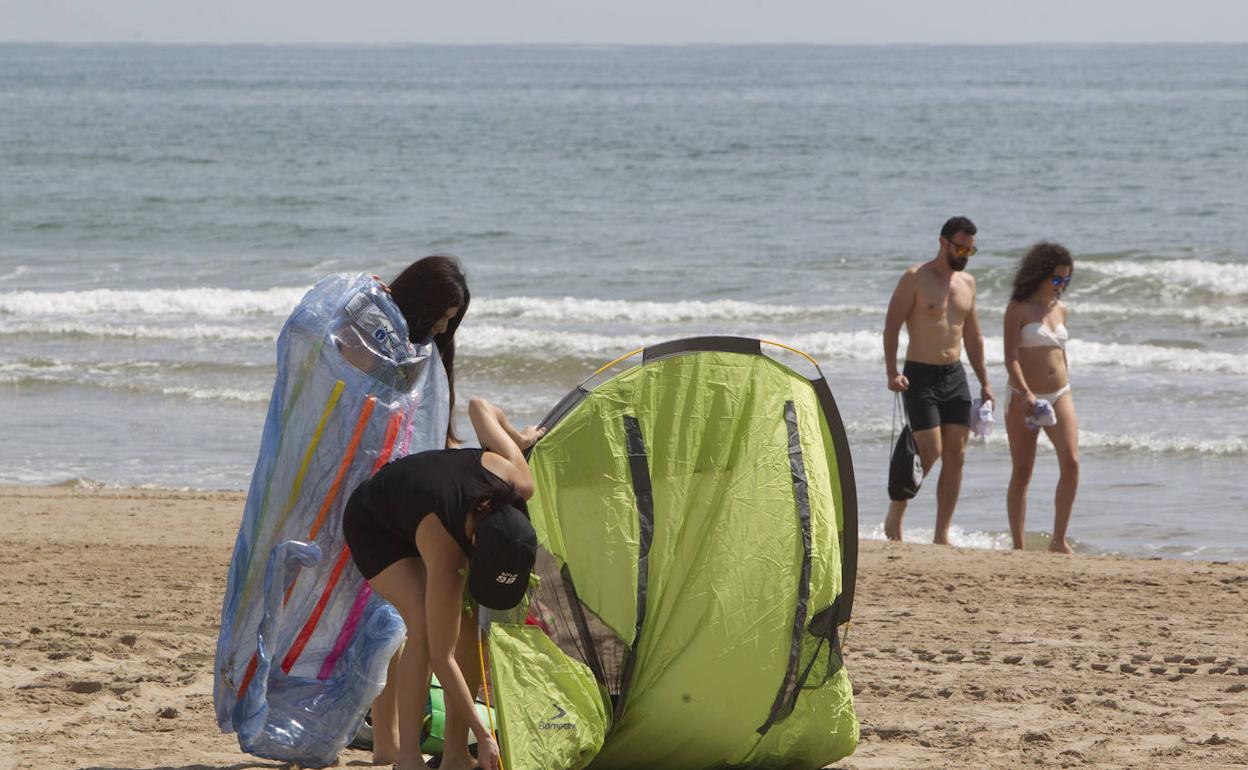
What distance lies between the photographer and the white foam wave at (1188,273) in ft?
57.2

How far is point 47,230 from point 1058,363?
70.8 ft

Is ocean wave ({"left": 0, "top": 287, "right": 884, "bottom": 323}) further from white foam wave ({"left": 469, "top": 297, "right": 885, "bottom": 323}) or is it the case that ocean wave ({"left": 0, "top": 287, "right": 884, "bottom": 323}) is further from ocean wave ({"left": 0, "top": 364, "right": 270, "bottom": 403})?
ocean wave ({"left": 0, "top": 364, "right": 270, "bottom": 403})

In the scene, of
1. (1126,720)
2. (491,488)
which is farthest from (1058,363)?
(491,488)

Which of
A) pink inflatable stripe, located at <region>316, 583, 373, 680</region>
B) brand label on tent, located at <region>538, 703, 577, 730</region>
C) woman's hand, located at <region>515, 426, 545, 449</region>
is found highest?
woman's hand, located at <region>515, 426, 545, 449</region>

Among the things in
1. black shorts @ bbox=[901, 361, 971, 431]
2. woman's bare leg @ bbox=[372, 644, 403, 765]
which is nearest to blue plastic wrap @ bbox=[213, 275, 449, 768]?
woman's bare leg @ bbox=[372, 644, 403, 765]

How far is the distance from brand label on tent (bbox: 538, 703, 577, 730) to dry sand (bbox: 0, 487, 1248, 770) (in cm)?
79

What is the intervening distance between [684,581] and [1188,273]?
15614 millimetres

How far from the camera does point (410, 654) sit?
13.1 ft

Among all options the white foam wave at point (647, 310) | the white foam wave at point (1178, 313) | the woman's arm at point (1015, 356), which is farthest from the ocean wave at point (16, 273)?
the woman's arm at point (1015, 356)

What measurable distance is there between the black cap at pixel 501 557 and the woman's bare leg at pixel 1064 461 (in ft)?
15.1

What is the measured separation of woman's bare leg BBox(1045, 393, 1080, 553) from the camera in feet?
25.2

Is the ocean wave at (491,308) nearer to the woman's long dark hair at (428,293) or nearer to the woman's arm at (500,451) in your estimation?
the woman's long dark hair at (428,293)

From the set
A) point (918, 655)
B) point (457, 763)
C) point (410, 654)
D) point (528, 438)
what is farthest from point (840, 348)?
point (410, 654)

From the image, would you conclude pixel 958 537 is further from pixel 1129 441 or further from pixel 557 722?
pixel 557 722
